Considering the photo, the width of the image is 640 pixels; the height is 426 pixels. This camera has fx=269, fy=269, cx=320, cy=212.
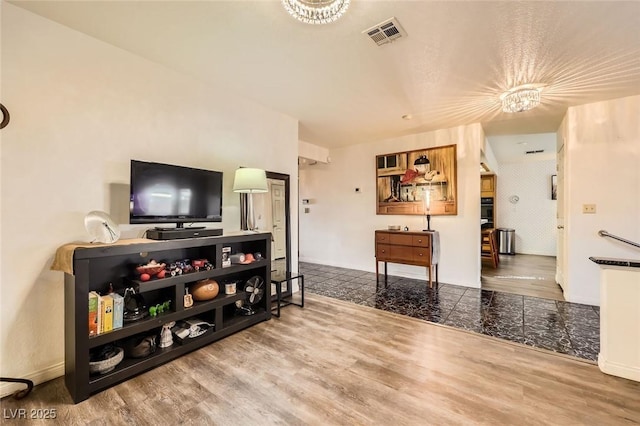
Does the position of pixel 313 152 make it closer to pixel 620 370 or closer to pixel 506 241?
pixel 620 370

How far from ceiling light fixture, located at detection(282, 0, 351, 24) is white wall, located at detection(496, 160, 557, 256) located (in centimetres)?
806

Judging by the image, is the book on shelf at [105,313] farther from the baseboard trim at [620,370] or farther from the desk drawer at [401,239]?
the desk drawer at [401,239]

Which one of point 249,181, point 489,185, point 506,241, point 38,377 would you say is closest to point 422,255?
point 249,181

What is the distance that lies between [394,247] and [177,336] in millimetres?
3439

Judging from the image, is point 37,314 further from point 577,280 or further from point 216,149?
point 577,280

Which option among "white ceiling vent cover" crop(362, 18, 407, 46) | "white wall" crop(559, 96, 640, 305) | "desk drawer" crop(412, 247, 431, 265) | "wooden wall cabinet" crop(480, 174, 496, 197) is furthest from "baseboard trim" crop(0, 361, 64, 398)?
"wooden wall cabinet" crop(480, 174, 496, 197)

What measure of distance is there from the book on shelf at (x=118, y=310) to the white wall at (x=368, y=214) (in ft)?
14.1

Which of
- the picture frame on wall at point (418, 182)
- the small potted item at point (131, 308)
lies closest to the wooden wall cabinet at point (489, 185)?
the picture frame on wall at point (418, 182)

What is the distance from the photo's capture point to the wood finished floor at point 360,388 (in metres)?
1.61

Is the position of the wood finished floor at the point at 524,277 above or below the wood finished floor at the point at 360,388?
above

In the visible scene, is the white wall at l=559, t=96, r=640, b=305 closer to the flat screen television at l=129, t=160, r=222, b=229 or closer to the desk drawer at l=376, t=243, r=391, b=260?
the desk drawer at l=376, t=243, r=391, b=260

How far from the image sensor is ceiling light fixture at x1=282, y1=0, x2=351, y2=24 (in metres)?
1.68

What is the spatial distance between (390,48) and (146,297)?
9.92ft

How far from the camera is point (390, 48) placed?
2.29m
